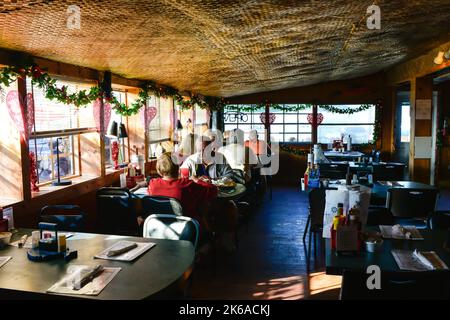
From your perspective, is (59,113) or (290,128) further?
(290,128)

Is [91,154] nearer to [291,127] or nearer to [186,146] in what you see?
[186,146]

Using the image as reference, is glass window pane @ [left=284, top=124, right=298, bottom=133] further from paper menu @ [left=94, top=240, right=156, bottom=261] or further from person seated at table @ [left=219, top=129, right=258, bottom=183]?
paper menu @ [left=94, top=240, right=156, bottom=261]

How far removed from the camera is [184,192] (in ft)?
13.1

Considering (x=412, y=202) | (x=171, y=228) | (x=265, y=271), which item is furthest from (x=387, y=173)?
Result: (x=171, y=228)

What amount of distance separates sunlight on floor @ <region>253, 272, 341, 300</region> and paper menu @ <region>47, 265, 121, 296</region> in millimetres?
1876

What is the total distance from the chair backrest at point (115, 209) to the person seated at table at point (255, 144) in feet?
15.2

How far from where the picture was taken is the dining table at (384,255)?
2449 millimetres

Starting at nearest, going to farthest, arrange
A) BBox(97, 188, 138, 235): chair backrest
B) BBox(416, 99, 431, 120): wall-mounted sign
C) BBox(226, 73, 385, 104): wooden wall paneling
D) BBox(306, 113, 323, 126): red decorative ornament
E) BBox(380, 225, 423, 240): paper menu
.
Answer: BBox(380, 225, 423, 240): paper menu, BBox(97, 188, 138, 235): chair backrest, BBox(416, 99, 431, 120): wall-mounted sign, BBox(226, 73, 385, 104): wooden wall paneling, BBox(306, 113, 323, 126): red decorative ornament

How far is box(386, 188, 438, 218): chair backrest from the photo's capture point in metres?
4.43

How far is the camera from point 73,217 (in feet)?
11.3

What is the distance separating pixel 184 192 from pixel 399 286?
2.32 m

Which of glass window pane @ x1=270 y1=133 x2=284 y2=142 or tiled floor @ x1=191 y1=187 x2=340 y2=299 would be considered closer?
tiled floor @ x1=191 y1=187 x2=340 y2=299

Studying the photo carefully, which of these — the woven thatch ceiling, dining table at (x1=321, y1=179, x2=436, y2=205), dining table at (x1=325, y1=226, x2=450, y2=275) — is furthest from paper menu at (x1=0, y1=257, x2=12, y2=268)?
dining table at (x1=321, y1=179, x2=436, y2=205)
